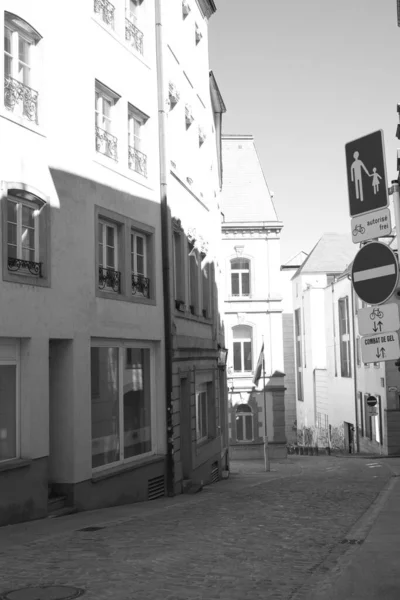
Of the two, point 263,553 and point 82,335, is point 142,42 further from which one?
point 263,553

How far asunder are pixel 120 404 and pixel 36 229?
4.56m

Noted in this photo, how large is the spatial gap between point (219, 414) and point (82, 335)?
13081 mm

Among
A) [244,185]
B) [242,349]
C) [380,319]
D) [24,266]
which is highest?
[244,185]

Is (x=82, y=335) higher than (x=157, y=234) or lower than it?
lower

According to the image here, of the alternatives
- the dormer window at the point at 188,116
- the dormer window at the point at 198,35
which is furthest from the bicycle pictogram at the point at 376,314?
the dormer window at the point at 198,35

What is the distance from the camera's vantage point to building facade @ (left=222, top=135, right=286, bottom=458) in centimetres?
4453

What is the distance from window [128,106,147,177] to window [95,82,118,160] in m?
0.92

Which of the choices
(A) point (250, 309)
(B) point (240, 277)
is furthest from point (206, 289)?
(B) point (240, 277)

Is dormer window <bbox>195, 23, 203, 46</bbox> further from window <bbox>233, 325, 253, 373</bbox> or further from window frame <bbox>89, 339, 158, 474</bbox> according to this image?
window <bbox>233, 325, 253, 373</bbox>

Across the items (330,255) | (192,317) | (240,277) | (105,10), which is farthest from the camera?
(330,255)

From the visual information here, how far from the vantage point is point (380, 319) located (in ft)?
20.2

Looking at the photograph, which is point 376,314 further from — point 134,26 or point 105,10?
point 134,26

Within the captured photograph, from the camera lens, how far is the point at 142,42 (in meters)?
18.4

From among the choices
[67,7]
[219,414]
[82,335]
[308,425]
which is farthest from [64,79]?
[308,425]
